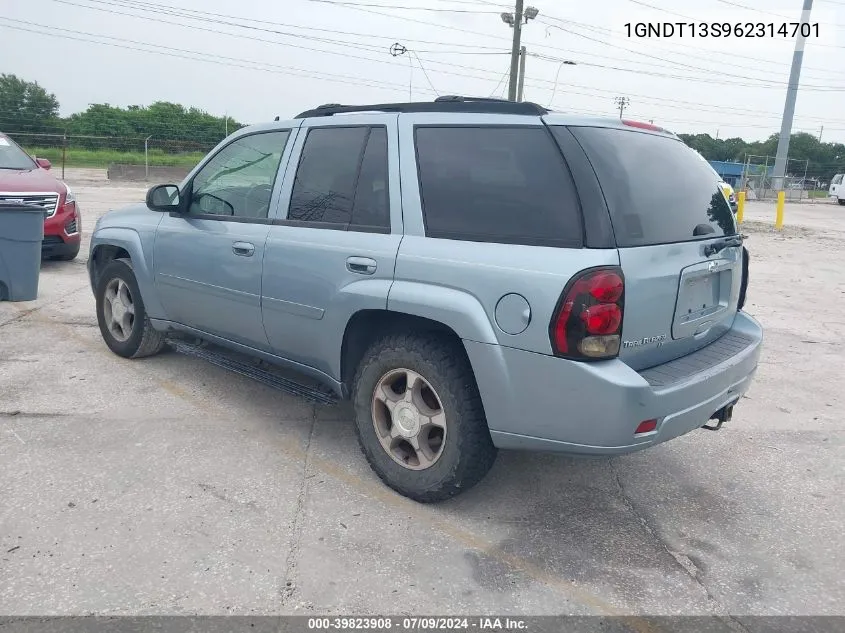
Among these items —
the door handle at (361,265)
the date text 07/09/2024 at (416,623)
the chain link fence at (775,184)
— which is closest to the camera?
the date text 07/09/2024 at (416,623)

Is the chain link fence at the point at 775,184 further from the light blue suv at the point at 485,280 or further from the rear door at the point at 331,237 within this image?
the rear door at the point at 331,237

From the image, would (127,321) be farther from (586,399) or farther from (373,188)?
(586,399)

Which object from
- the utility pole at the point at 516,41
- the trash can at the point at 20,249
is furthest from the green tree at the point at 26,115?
the trash can at the point at 20,249

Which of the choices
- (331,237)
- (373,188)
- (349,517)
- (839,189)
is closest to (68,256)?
(331,237)

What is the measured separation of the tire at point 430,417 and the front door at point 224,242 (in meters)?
0.94

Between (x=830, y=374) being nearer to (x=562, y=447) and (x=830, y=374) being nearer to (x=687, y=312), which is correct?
(x=687, y=312)

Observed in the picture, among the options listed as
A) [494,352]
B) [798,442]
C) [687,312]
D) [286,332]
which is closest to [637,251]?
[687,312]

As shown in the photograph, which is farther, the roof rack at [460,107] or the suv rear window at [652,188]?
the roof rack at [460,107]

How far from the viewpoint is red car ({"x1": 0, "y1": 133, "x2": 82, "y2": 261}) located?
8445 mm

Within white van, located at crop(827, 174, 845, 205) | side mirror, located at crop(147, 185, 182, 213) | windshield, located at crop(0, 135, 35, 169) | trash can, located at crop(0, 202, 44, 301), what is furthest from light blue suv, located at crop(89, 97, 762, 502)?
white van, located at crop(827, 174, 845, 205)

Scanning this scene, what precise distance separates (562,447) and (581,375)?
13.9 inches

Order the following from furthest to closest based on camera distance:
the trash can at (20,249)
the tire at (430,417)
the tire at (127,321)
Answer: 1. the trash can at (20,249)
2. the tire at (127,321)
3. the tire at (430,417)

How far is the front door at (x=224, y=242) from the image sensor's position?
4.11 meters

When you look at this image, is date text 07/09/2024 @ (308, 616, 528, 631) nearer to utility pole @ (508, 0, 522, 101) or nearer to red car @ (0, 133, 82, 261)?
red car @ (0, 133, 82, 261)
